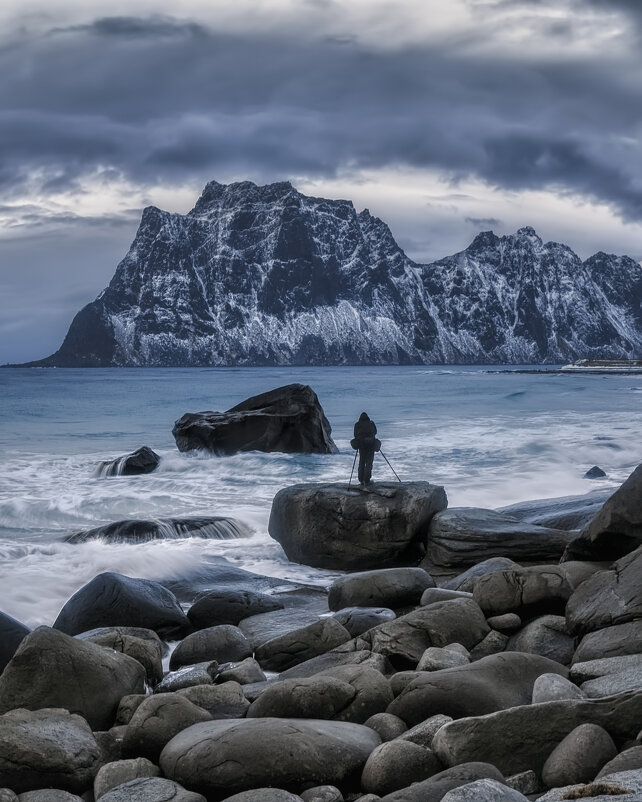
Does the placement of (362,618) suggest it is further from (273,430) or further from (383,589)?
(273,430)

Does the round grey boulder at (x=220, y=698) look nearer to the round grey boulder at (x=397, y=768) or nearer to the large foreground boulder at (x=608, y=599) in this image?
the round grey boulder at (x=397, y=768)

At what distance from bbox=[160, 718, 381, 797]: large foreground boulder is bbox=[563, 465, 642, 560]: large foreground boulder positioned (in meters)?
4.09

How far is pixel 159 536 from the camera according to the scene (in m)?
13.8

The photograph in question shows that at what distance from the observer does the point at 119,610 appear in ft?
29.3

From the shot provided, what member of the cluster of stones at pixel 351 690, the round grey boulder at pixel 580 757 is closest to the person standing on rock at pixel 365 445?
the cluster of stones at pixel 351 690

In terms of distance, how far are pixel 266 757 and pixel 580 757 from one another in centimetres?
166

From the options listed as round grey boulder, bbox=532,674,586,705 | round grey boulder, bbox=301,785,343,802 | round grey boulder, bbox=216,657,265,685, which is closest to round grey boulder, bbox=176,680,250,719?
round grey boulder, bbox=216,657,265,685

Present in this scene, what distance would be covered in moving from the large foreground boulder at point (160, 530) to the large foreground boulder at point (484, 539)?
155 inches

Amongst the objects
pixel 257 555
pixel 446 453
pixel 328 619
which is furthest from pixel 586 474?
pixel 328 619

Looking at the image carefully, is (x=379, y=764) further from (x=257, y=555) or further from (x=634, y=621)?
(x=257, y=555)

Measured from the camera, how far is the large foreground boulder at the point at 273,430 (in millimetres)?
25328

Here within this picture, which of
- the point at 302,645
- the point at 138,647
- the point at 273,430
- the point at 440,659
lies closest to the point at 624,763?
the point at 440,659

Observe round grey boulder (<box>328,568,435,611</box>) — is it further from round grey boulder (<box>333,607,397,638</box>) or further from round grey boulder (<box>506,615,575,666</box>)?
round grey boulder (<box>506,615,575,666</box>)

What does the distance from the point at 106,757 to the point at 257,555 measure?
7397mm
